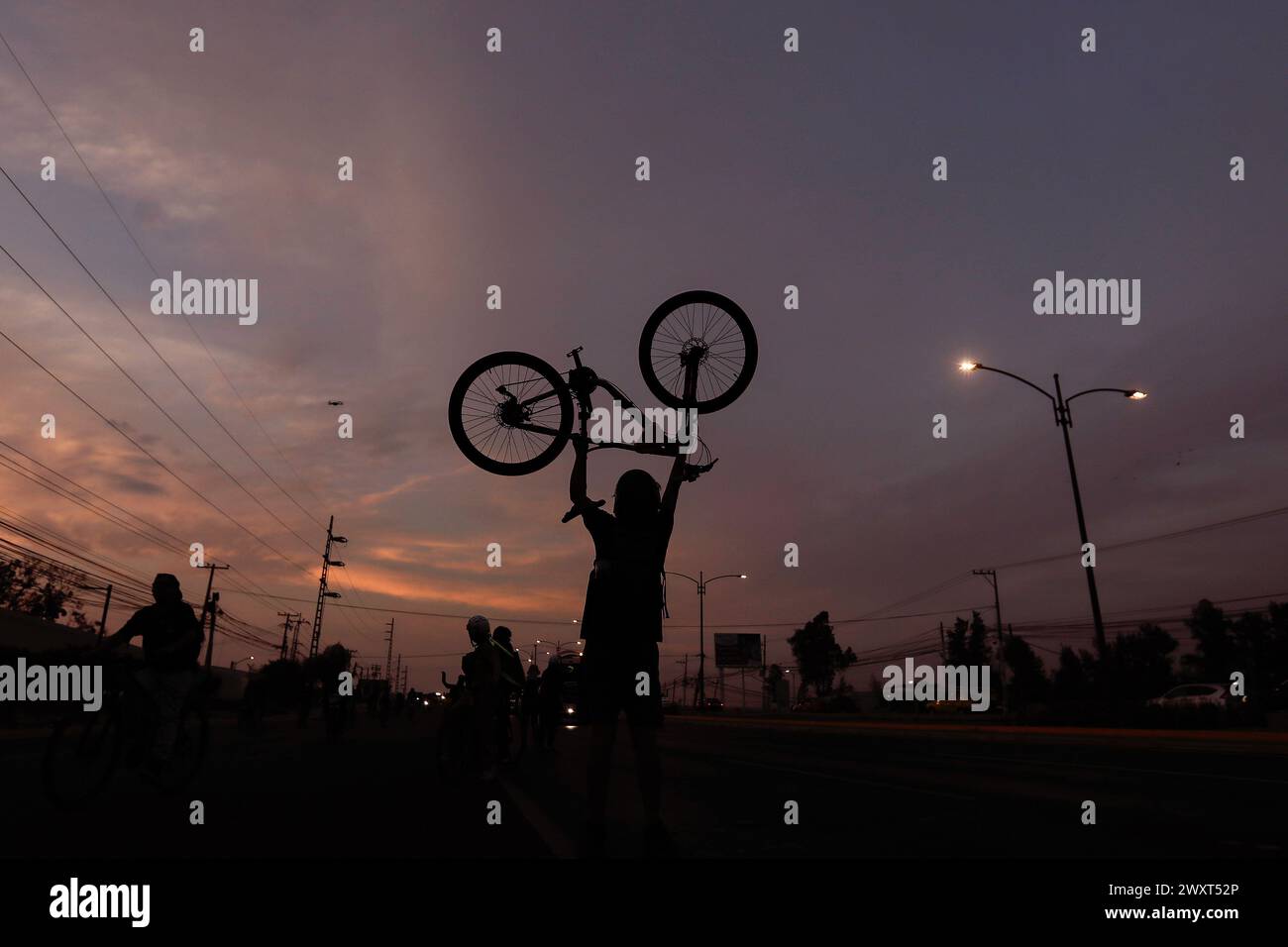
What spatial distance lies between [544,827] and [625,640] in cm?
177

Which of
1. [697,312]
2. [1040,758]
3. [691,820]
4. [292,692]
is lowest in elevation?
[292,692]

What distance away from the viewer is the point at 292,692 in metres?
91.3

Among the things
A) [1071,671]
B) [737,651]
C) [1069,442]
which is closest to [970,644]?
[1071,671]

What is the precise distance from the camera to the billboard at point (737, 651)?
88625 mm

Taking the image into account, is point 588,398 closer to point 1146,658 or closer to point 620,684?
point 620,684

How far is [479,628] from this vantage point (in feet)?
30.9

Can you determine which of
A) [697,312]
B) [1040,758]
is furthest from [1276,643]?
[697,312]

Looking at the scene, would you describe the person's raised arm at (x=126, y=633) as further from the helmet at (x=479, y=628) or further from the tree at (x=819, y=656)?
the tree at (x=819, y=656)

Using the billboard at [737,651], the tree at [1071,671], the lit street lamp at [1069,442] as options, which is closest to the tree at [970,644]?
the tree at [1071,671]

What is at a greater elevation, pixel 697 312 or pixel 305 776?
pixel 697 312

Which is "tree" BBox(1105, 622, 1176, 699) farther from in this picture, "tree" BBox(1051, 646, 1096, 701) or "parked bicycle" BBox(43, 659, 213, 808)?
"parked bicycle" BBox(43, 659, 213, 808)
